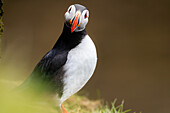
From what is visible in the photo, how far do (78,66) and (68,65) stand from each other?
30mm

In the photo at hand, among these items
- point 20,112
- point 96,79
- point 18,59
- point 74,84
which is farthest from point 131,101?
point 20,112

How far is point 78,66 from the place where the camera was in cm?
66

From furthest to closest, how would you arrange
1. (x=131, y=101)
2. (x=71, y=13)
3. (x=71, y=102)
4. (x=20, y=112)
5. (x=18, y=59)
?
(x=131, y=101)
(x=71, y=102)
(x=71, y=13)
(x=18, y=59)
(x=20, y=112)

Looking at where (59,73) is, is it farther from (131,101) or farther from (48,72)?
(131,101)

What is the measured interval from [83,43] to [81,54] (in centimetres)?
4

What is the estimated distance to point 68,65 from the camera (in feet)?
2.17

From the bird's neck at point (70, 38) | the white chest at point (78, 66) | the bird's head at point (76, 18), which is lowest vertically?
the white chest at point (78, 66)

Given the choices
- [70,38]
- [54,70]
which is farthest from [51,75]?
[70,38]

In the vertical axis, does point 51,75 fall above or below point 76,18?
below

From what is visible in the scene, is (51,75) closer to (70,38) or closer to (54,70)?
(54,70)

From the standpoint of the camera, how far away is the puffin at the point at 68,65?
0.66 metres

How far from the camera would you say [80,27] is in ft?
2.17

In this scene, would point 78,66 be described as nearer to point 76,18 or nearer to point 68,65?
point 68,65

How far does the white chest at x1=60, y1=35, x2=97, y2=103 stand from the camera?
66 cm
